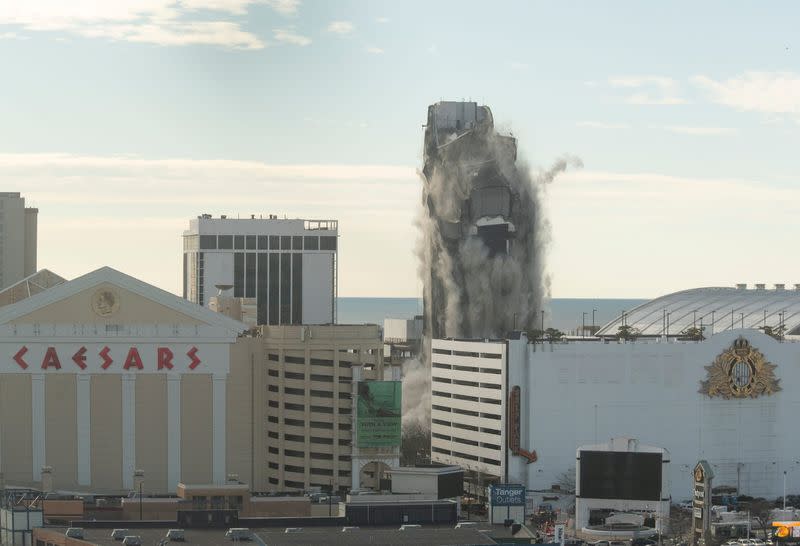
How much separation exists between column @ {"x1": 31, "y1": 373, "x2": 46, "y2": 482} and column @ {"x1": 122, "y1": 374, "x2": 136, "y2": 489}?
20.4 ft

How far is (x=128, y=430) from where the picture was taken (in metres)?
159

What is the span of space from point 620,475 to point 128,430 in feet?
126

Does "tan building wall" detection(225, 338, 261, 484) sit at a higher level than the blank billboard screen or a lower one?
higher

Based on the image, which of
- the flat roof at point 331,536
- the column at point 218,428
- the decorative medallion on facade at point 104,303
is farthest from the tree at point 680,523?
the decorative medallion on facade at point 104,303

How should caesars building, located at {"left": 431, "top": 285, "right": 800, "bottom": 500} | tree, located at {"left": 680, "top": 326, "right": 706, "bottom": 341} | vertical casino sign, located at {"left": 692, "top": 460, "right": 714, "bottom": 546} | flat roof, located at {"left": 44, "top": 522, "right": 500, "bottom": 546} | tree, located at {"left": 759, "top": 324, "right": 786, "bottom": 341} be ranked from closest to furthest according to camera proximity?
flat roof, located at {"left": 44, "top": 522, "right": 500, "bottom": 546} < vertical casino sign, located at {"left": 692, "top": 460, "right": 714, "bottom": 546} < caesars building, located at {"left": 431, "top": 285, "right": 800, "bottom": 500} < tree, located at {"left": 680, "top": 326, "right": 706, "bottom": 341} < tree, located at {"left": 759, "top": 324, "right": 786, "bottom": 341}

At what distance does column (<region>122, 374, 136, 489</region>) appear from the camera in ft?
520

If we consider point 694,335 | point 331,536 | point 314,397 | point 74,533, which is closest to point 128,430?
point 314,397

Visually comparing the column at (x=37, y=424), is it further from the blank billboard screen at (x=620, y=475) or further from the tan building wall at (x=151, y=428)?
the blank billboard screen at (x=620, y=475)

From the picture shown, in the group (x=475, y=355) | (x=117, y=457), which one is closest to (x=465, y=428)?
(x=475, y=355)

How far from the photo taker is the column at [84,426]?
6216 inches

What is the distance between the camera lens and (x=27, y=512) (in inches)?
4840

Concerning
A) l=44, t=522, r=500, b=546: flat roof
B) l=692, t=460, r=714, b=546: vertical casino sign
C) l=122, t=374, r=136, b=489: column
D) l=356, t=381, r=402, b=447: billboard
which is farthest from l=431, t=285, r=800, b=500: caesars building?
l=44, t=522, r=500, b=546: flat roof

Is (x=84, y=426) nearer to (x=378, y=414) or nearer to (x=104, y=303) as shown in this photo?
(x=104, y=303)

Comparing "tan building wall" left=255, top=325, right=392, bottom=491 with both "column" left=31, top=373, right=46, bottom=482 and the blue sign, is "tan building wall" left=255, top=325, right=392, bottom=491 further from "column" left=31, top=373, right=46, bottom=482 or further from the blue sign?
the blue sign
